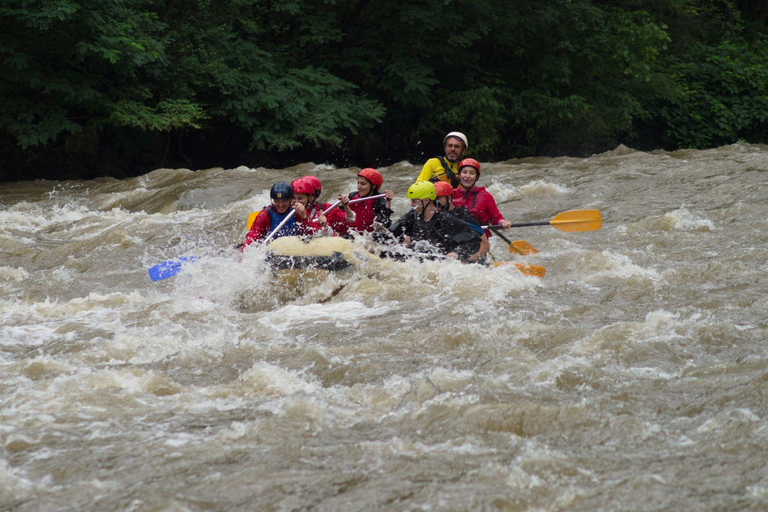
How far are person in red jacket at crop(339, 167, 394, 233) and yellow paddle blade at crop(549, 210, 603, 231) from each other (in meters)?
1.69

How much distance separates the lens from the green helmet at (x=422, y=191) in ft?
23.2

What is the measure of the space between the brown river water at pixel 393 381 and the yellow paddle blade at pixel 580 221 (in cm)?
31

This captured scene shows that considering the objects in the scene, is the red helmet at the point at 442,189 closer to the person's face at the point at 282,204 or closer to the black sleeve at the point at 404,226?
the black sleeve at the point at 404,226

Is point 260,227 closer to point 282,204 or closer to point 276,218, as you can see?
point 276,218

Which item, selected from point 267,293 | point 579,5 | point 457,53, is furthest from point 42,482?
point 579,5

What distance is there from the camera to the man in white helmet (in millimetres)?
8367

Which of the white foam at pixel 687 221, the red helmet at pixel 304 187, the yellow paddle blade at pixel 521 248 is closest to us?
the red helmet at pixel 304 187

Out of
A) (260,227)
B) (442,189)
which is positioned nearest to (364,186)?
(442,189)

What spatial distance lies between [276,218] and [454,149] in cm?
216

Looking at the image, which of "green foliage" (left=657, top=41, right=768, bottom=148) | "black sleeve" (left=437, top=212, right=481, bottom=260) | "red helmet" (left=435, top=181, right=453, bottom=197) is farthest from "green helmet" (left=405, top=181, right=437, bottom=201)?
"green foliage" (left=657, top=41, right=768, bottom=148)

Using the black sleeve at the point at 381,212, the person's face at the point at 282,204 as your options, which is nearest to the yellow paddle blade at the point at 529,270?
the black sleeve at the point at 381,212

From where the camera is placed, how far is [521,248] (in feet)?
26.9

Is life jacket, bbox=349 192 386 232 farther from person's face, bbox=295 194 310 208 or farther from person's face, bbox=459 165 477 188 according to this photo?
person's face, bbox=459 165 477 188

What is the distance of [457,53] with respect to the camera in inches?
698
